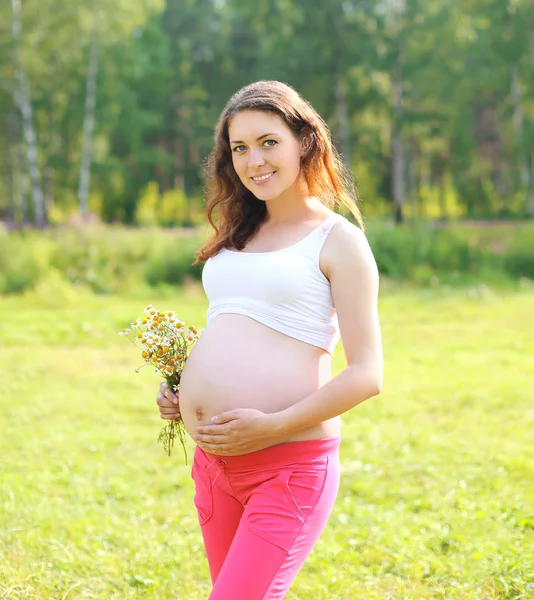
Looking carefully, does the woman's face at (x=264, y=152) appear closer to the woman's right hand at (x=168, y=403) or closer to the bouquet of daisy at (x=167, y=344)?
the bouquet of daisy at (x=167, y=344)

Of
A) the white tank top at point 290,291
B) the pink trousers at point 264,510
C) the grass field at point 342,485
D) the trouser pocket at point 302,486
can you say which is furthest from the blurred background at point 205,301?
the white tank top at point 290,291

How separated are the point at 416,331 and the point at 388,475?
5.21 m

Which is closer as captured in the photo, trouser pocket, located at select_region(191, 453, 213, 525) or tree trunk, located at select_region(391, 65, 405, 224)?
trouser pocket, located at select_region(191, 453, 213, 525)

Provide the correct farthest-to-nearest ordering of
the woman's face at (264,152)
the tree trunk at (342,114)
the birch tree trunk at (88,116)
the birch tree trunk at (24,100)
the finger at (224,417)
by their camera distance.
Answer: the tree trunk at (342,114) < the birch tree trunk at (88,116) < the birch tree trunk at (24,100) < the woman's face at (264,152) < the finger at (224,417)

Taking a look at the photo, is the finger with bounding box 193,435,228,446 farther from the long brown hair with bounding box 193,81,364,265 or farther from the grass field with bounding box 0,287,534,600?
the grass field with bounding box 0,287,534,600

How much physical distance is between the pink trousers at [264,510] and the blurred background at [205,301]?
152 centimetres

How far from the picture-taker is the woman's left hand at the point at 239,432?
2.06m

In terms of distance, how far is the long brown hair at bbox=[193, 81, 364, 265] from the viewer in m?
2.24

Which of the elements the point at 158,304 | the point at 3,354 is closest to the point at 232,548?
the point at 3,354

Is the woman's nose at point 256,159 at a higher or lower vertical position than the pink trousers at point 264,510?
higher

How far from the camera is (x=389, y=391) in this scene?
23.9ft

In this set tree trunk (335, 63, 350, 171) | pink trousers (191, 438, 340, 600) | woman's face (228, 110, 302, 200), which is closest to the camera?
pink trousers (191, 438, 340, 600)

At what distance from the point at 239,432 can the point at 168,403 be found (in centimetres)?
46

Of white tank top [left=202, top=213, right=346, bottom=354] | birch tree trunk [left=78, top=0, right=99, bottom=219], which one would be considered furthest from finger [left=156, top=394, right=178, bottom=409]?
birch tree trunk [left=78, top=0, right=99, bottom=219]
